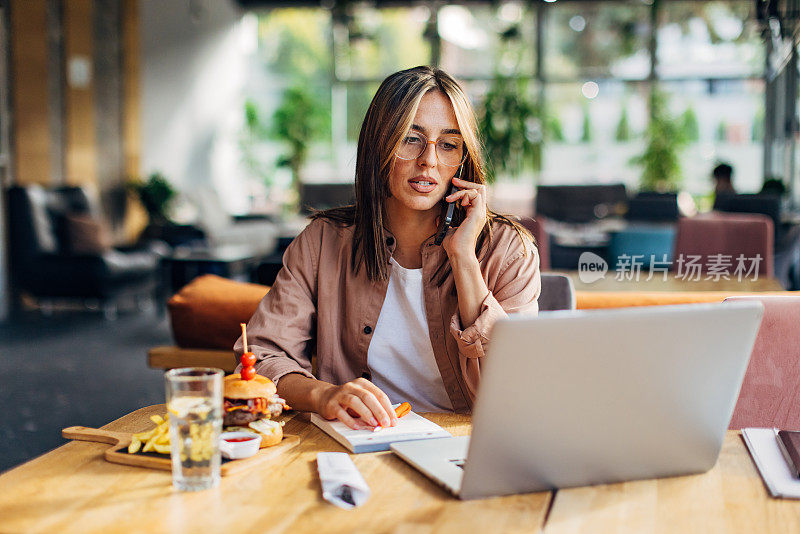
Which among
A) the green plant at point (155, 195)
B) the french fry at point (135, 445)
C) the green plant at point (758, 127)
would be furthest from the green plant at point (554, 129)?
the french fry at point (135, 445)

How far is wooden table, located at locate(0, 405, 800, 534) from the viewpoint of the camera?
100 cm

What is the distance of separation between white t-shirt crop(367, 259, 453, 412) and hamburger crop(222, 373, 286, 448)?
526 millimetres

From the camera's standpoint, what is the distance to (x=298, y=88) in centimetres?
1155

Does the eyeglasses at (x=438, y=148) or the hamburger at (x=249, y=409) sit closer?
the hamburger at (x=249, y=409)

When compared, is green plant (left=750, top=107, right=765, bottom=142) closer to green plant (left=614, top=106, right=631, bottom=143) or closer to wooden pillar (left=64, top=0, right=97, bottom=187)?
green plant (left=614, top=106, right=631, bottom=143)

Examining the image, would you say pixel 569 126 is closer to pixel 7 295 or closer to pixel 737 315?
pixel 7 295

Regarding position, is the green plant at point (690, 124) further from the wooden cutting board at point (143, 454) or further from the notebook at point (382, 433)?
the wooden cutting board at point (143, 454)

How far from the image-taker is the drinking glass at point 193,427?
1106mm

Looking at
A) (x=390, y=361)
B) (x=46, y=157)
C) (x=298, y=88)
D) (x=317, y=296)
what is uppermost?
(x=298, y=88)

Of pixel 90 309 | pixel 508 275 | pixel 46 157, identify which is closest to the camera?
pixel 508 275

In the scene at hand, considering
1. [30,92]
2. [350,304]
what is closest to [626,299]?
[350,304]

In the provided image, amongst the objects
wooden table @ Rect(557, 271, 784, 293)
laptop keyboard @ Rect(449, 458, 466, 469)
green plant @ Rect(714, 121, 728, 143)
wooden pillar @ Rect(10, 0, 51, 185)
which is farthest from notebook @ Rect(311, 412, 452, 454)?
green plant @ Rect(714, 121, 728, 143)

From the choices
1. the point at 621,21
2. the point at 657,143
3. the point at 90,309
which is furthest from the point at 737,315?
the point at 621,21

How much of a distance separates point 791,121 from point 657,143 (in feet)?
10.4
